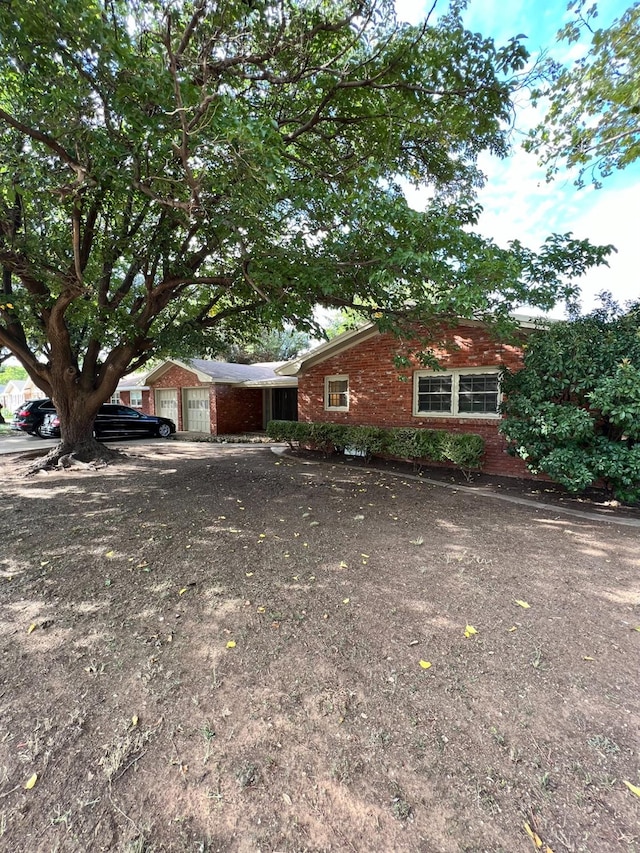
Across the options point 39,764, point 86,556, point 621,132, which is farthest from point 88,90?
point 621,132

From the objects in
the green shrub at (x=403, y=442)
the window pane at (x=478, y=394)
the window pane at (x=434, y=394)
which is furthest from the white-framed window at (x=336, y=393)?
the window pane at (x=478, y=394)

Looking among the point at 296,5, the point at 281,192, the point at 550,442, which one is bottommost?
the point at 550,442

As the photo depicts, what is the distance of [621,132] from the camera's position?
734 centimetres

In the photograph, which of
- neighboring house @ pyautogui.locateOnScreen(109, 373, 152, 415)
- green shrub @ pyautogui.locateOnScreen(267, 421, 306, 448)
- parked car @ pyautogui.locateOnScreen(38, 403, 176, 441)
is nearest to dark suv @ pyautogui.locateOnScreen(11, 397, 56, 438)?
parked car @ pyautogui.locateOnScreen(38, 403, 176, 441)

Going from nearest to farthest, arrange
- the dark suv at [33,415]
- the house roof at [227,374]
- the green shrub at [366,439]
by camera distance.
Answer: the green shrub at [366,439]
the dark suv at [33,415]
the house roof at [227,374]

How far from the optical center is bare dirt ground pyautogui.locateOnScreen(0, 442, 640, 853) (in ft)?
5.37

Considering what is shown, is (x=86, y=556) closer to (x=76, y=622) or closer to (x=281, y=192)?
(x=76, y=622)

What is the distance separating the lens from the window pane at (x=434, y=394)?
970 centimetres

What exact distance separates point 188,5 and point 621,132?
7.53 meters

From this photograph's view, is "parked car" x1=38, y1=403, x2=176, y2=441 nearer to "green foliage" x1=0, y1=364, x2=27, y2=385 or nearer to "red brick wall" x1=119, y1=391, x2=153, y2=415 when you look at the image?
"red brick wall" x1=119, y1=391, x2=153, y2=415

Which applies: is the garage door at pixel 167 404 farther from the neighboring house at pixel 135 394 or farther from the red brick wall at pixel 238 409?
the red brick wall at pixel 238 409

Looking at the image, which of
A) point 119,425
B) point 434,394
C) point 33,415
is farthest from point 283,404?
point 434,394

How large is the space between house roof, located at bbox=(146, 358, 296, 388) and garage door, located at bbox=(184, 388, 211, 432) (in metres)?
1.11

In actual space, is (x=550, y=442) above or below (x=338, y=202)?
below
